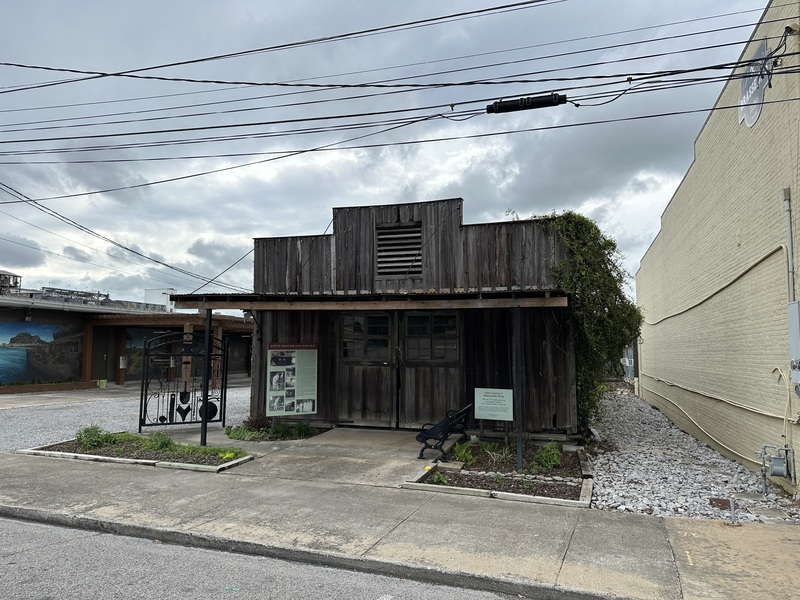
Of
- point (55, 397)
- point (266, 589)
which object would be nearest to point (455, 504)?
point (266, 589)

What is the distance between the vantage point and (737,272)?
31.0 feet

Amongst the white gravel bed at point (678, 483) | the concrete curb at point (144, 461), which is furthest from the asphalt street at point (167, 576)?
the white gravel bed at point (678, 483)

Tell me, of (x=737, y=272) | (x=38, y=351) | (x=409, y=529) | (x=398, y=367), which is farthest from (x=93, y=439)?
(x=38, y=351)

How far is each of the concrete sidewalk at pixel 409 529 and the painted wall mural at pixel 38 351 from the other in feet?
53.6

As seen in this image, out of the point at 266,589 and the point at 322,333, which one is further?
the point at 322,333

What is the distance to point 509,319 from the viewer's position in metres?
10.7

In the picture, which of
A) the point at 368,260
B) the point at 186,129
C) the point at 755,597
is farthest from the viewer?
the point at 368,260

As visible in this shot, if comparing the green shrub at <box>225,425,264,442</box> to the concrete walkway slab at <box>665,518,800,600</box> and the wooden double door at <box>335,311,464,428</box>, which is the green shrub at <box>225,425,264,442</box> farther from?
the concrete walkway slab at <box>665,518,800,600</box>

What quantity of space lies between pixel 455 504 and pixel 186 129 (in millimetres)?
8887

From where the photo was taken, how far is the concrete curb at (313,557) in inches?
174

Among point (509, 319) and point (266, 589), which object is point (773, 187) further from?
point (266, 589)

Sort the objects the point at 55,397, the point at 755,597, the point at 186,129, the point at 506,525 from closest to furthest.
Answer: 1. the point at 755,597
2. the point at 506,525
3. the point at 186,129
4. the point at 55,397

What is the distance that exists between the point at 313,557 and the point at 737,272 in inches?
331

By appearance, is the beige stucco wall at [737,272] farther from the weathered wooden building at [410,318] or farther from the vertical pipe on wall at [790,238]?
the weathered wooden building at [410,318]
